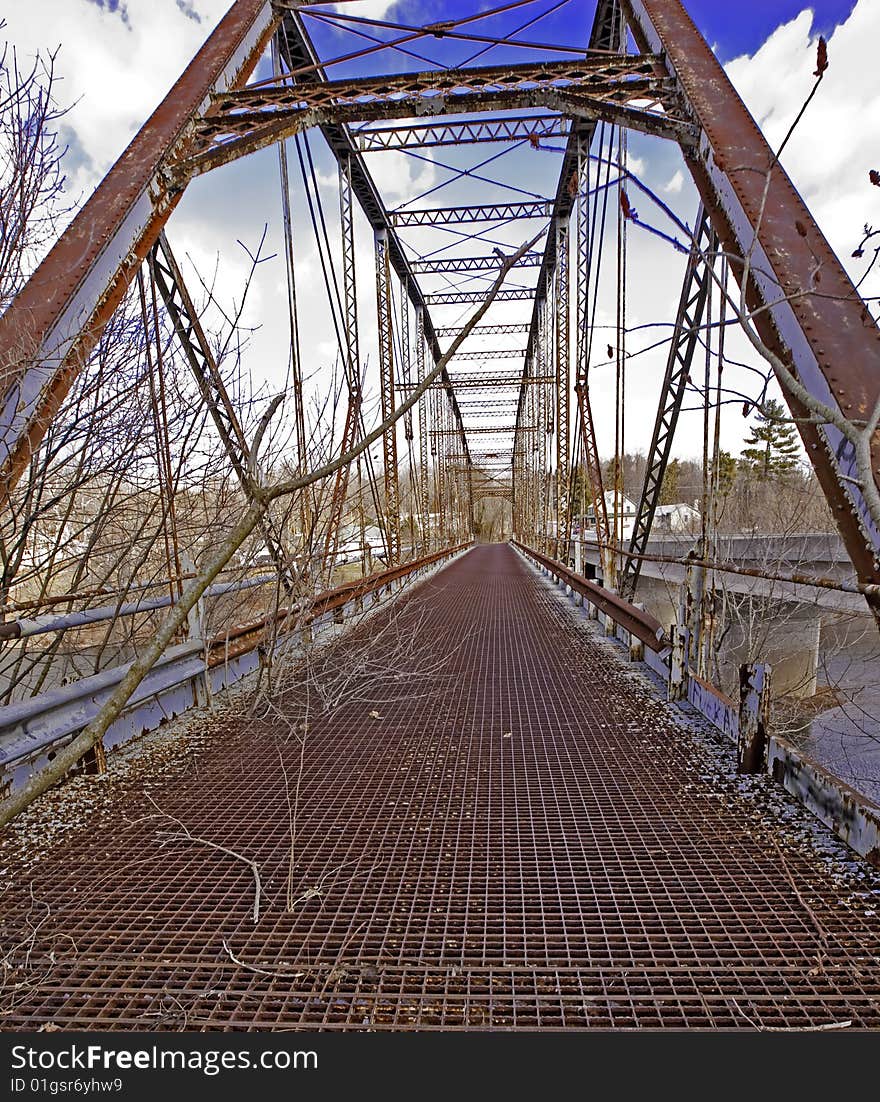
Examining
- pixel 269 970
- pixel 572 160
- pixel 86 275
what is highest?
pixel 572 160

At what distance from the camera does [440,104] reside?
5.16 metres

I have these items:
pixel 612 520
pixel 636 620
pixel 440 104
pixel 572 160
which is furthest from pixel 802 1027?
pixel 612 520

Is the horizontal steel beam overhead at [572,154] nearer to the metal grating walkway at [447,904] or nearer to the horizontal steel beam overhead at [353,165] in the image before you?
the metal grating walkway at [447,904]

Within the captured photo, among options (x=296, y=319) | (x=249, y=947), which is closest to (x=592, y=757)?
(x=249, y=947)

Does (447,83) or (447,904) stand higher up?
(447,83)

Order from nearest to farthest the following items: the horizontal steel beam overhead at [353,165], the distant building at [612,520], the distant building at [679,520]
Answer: the horizontal steel beam overhead at [353,165] < the distant building at [612,520] < the distant building at [679,520]

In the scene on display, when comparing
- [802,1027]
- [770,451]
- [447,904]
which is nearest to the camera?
Result: [802,1027]

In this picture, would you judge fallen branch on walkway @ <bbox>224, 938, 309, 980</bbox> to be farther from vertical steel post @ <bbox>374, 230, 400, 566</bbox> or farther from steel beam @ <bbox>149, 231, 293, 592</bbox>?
vertical steel post @ <bbox>374, 230, 400, 566</bbox>

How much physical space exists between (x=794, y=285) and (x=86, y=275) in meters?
3.87

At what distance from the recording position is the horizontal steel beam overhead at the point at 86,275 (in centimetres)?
308

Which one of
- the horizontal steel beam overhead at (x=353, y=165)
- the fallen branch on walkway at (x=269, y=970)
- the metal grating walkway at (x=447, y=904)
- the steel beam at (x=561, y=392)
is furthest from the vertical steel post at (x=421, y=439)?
the fallen branch on walkway at (x=269, y=970)

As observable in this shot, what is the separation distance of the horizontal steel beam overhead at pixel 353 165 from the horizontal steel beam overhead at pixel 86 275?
1104mm

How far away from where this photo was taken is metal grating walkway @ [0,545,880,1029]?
61.1 inches

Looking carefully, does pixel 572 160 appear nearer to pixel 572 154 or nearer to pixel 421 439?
pixel 572 154
